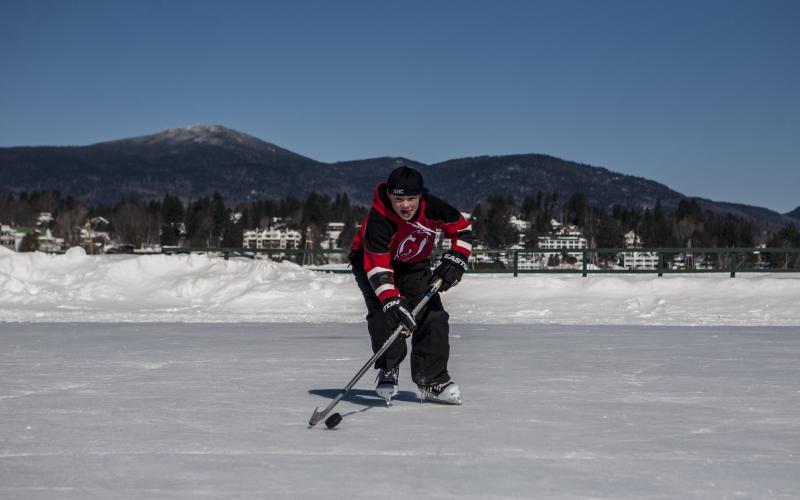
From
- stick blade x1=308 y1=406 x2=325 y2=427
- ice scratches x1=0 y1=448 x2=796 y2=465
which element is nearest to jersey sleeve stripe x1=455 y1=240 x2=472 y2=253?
stick blade x1=308 y1=406 x2=325 y2=427

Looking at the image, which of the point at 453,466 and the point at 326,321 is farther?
the point at 326,321

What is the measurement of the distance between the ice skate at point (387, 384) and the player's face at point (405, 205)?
44.9 inches

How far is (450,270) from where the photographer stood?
6531 mm

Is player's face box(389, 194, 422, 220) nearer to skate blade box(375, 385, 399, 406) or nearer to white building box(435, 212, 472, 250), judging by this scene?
white building box(435, 212, 472, 250)

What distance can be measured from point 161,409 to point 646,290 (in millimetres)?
16567

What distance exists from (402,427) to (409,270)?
1354mm

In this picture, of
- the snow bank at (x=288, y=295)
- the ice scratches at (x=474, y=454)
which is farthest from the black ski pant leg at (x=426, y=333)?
the snow bank at (x=288, y=295)

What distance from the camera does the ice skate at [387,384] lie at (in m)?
6.58

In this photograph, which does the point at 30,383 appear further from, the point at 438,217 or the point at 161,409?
the point at 438,217

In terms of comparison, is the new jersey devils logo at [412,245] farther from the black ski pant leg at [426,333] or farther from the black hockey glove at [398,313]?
the black hockey glove at [398,313]

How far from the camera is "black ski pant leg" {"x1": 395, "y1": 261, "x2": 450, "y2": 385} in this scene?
21.6ft

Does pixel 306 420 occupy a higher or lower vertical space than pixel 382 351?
lower

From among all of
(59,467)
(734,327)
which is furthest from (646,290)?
(59,467)

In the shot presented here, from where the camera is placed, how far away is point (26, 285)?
2155cm
